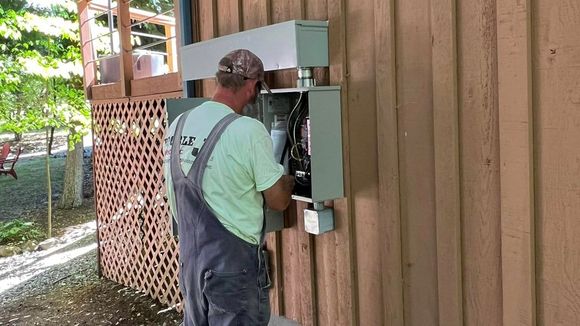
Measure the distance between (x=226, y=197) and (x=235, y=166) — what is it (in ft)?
0.48

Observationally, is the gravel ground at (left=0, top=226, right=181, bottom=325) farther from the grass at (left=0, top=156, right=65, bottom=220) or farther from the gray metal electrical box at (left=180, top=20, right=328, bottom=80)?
the grass at (left=0, top=156, right=65, bottom=220)

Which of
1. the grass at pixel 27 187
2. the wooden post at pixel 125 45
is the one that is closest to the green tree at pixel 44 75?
the wooden post at pixel 125 45

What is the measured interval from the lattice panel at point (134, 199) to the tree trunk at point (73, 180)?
4.48 metres

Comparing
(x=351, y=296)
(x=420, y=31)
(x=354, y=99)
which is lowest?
(x=351, y=296)

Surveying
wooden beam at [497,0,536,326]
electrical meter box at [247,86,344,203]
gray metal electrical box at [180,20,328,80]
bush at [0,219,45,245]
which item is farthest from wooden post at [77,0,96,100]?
wooden beam at [497,0,536,326]

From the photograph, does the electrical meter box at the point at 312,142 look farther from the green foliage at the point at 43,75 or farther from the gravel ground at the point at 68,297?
the green foliage at the point at 43,75

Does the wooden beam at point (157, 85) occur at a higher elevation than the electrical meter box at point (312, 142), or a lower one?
higher

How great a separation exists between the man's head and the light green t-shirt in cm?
13

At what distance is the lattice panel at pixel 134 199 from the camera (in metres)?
5.40

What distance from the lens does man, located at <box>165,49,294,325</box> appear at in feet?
7.60

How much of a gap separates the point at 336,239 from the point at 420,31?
1170mm

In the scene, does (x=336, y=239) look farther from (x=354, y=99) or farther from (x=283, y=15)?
(x=283, y=15)

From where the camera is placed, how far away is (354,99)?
8.77 ft

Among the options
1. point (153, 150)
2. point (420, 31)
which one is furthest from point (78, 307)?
point (420, 31)
